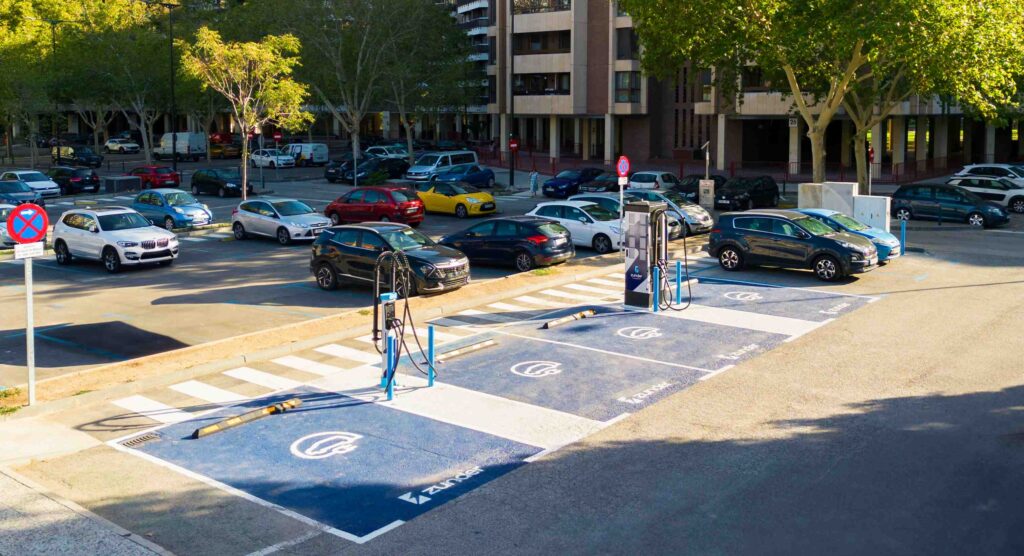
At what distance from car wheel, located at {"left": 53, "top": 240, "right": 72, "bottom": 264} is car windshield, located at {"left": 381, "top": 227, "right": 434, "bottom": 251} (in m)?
11.2

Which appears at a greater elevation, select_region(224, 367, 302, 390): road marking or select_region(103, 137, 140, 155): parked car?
select_region(103, 137, 140, 155): parked car

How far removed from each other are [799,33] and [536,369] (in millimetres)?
22174

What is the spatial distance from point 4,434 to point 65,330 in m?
7.39

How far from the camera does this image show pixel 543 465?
12.7 metres

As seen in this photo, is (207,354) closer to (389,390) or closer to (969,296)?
(389,390)

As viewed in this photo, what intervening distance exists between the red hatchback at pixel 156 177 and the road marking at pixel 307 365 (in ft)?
131

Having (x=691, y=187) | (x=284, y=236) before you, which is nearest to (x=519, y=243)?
(x=284, y=236)

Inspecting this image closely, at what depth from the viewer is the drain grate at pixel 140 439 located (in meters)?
13.9

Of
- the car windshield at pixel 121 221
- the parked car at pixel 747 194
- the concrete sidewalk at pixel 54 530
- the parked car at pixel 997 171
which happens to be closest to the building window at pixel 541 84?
the parked car at pixel 747 194

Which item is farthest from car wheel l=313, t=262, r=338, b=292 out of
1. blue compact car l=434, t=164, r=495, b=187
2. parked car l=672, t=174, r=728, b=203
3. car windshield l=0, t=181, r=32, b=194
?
car windshield l=0, t=181, r=32, b=194

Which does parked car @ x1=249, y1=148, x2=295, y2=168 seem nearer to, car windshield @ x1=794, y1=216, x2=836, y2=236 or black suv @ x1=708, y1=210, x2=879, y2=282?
black suv @ x1=708, y1=210, x2=879, y2=282

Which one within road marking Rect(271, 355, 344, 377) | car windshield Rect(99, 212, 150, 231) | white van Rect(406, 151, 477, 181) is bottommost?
road marking Rect(271, 355, 344, 377)

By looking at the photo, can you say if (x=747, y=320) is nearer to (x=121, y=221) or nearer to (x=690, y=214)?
(x=690, y=214)

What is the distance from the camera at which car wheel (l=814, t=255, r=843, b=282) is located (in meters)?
24.6
